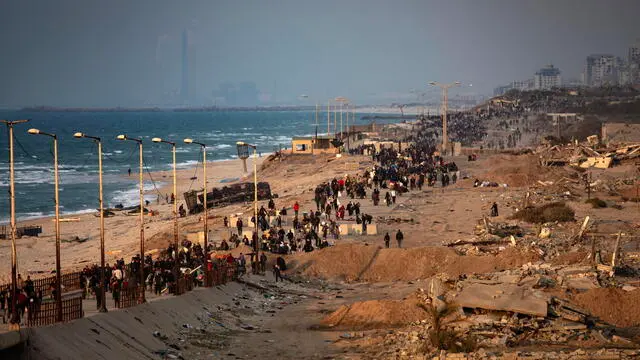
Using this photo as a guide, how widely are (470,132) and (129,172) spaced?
4460 centimetres

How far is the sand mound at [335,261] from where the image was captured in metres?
35.6

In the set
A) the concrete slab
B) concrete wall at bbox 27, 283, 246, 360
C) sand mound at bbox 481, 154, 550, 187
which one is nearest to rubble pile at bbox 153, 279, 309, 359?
concrete wall at bbox 27, 283, 246, 360

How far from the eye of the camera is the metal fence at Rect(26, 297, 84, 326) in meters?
21.3

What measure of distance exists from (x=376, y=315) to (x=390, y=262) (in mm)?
8914

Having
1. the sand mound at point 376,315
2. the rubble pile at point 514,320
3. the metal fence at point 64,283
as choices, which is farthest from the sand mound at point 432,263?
the metal fence at point 64,283

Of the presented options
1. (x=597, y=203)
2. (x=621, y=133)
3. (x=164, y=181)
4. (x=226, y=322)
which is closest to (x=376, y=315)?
(x=226, y=322)

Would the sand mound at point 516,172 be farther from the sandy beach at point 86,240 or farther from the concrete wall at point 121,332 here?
the concrete wall at point 121,332

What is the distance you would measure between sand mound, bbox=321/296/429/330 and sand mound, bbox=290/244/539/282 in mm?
6590

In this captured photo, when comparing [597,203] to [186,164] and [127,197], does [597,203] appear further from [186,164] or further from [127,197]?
[186,164]

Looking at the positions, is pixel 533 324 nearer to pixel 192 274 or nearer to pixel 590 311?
pixel 590 311

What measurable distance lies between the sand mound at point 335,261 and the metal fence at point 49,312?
13.5 m

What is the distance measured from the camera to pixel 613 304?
24.5 metres

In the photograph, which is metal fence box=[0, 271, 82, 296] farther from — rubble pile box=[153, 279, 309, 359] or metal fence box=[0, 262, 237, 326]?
rubble pile box=[153, 279, 309, 359]

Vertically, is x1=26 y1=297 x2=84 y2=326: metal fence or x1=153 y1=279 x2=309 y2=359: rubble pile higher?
x1=26 y1=297 x2=84 y2=326: metal fence
